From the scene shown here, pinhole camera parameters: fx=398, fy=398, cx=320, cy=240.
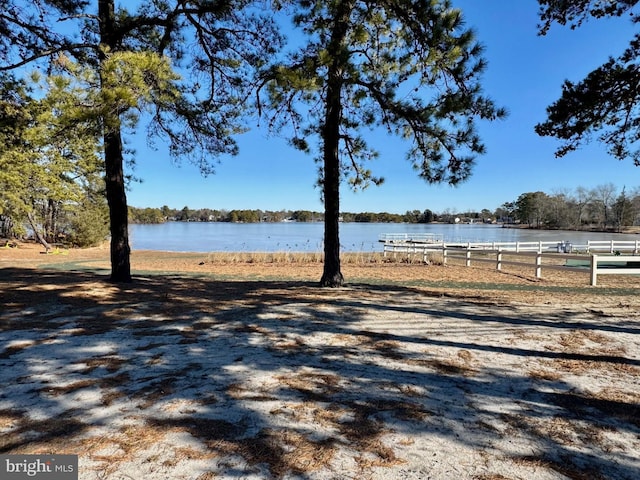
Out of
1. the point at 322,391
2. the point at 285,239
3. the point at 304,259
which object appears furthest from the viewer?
the point at 285,239

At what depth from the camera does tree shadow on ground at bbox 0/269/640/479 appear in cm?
216

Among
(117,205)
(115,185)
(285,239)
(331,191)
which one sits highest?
(115,185)

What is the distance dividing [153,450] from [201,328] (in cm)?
271

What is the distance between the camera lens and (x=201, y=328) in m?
4.81

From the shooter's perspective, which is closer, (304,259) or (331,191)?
(331,191)

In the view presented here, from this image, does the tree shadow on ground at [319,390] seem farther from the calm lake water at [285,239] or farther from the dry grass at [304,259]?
the calm lake water at [285,239]

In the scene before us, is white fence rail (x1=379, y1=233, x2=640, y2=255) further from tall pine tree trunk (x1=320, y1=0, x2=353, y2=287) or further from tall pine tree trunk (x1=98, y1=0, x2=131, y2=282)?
tall pine tree trunk (x1=98, y1=0, x2=131, y2=282)

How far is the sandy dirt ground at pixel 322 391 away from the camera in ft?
6.95

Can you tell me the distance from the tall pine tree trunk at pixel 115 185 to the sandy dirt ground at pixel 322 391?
7.06 feet

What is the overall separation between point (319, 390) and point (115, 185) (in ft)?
21.3

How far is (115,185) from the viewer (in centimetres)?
767
